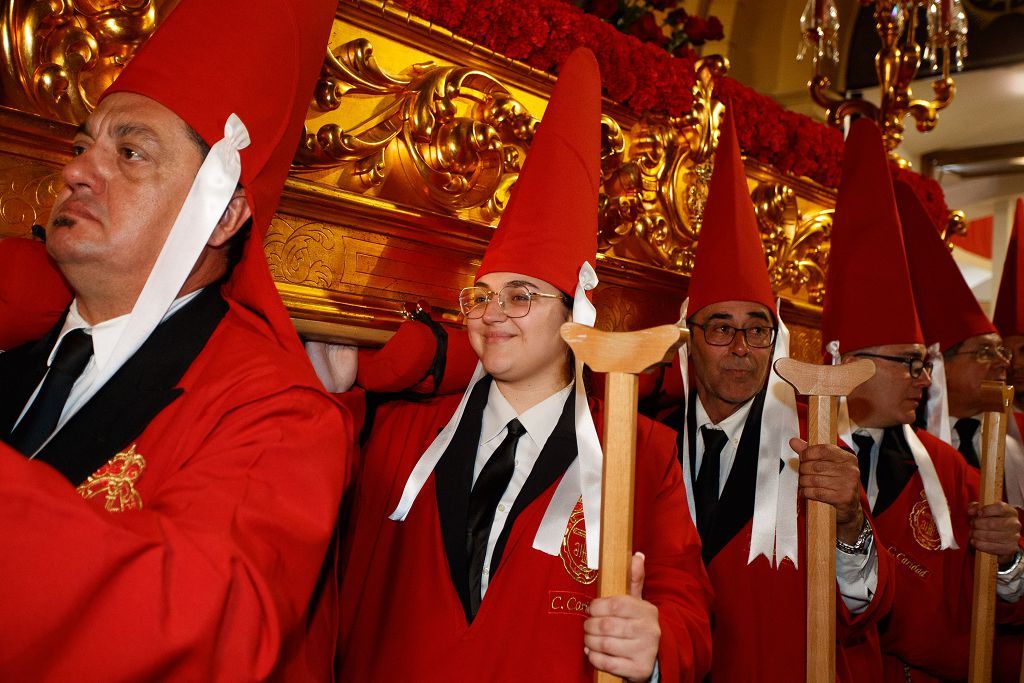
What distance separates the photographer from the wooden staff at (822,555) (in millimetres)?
1619

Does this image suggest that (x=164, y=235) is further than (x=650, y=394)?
No

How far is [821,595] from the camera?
164cm

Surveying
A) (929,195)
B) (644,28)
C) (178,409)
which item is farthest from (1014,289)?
(178,409)

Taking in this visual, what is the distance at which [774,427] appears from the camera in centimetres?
220

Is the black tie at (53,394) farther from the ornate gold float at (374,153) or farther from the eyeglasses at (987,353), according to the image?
the eyeglasses at (987,353)

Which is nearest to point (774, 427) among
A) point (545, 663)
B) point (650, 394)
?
point (650, 394)

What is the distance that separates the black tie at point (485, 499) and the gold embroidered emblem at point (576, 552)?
0.48ft

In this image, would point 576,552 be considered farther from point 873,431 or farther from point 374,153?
point 873,431

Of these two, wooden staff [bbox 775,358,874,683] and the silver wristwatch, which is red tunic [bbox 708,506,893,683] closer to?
the silver wristwatch

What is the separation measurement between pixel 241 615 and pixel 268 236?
2.99 ft

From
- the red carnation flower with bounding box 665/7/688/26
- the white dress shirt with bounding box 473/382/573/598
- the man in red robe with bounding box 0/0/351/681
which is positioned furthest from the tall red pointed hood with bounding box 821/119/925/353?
the man in red robe with bounding box 0/0/351/681

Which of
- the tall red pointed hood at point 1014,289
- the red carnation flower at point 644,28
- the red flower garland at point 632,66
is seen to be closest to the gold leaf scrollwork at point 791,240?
the red flower garland at point 632,66

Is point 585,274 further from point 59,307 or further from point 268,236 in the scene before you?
point 59,307

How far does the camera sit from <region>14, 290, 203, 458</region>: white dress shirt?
1354 mm
